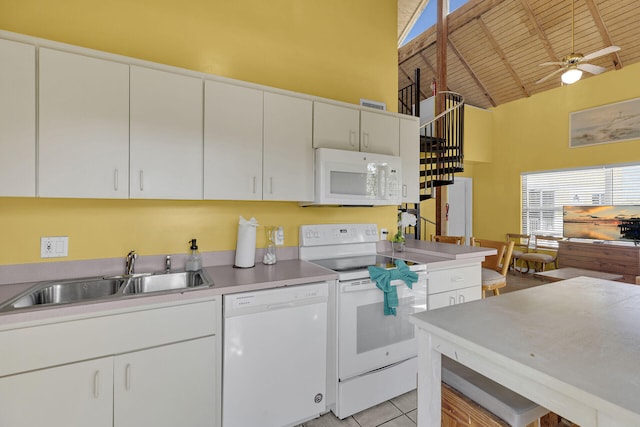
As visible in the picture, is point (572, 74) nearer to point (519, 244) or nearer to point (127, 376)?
point (519, 244)

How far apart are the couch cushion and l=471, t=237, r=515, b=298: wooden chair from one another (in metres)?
2.24

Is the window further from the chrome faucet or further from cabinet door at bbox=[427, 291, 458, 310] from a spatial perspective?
the chrome faucet

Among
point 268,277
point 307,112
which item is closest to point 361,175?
point 307,112

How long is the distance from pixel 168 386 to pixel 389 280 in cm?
140

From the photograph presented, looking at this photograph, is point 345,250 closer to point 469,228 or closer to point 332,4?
point 332,4

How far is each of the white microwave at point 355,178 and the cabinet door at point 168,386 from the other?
49.4 inches

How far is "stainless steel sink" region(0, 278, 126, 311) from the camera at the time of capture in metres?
1.52

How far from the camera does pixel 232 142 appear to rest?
195 centimetres

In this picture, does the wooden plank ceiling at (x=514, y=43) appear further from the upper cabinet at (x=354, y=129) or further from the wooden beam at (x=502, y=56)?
the upper cabinet at (x=354, y=129)

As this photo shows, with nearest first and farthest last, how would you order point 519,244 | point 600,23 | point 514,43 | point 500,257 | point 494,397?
point 494,397 → point 500,257 → point 600,23 → point 514,43 → point 519,244

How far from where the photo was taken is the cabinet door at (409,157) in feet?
8.89

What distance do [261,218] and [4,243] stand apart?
1.50 m

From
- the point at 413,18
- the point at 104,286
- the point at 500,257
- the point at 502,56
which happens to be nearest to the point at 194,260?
the point at 104,286

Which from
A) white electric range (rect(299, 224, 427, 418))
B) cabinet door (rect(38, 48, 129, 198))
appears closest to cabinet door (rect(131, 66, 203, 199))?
cabinet door (rect(38, 48, 129, 198))
